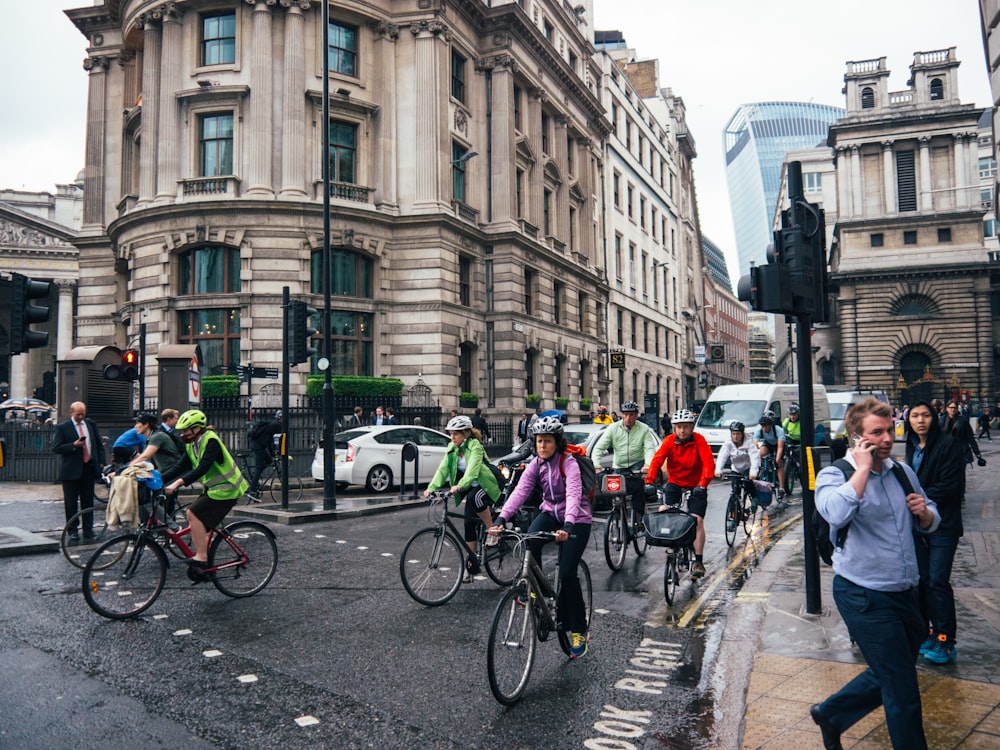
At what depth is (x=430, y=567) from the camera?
24.6 feet

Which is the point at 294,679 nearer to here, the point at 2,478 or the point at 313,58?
the point at 2,478

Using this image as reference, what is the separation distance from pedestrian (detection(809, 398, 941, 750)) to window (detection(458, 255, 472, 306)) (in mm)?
27682

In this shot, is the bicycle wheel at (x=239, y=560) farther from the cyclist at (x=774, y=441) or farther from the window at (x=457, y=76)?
the window at (x=457, y=76)

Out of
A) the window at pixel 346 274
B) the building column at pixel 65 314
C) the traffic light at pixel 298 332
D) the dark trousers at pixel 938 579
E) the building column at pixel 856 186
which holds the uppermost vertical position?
the building column at pixel 856 186

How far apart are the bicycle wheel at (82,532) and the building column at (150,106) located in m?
20.8

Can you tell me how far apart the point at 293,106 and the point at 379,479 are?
15.0m

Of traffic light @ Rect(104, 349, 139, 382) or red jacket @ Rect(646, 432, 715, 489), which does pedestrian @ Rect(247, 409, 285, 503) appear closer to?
traffic light @ Rect(104, 349, 139, 382)

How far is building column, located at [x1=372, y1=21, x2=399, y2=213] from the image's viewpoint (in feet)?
94.0

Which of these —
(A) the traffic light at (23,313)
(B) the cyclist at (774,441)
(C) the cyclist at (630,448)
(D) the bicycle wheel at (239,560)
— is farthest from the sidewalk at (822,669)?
(A) the traffic light at (23,313)

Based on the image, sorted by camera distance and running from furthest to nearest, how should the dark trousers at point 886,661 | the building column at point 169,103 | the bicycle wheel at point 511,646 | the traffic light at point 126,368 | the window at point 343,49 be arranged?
the window at point 343,49, the building column at point 169,103, the traffic light at point 126,368, the bicycle wheel at point 511,646, the dark trousers at point 886,661

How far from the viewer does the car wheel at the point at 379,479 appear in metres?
17.7

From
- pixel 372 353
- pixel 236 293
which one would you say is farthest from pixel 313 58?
pixel 372 353

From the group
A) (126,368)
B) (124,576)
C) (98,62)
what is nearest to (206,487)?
(124,576)

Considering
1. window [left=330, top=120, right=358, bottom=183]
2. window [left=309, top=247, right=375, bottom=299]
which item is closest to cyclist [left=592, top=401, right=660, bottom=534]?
window [left=309, top=247, right=375, bottom=299]
